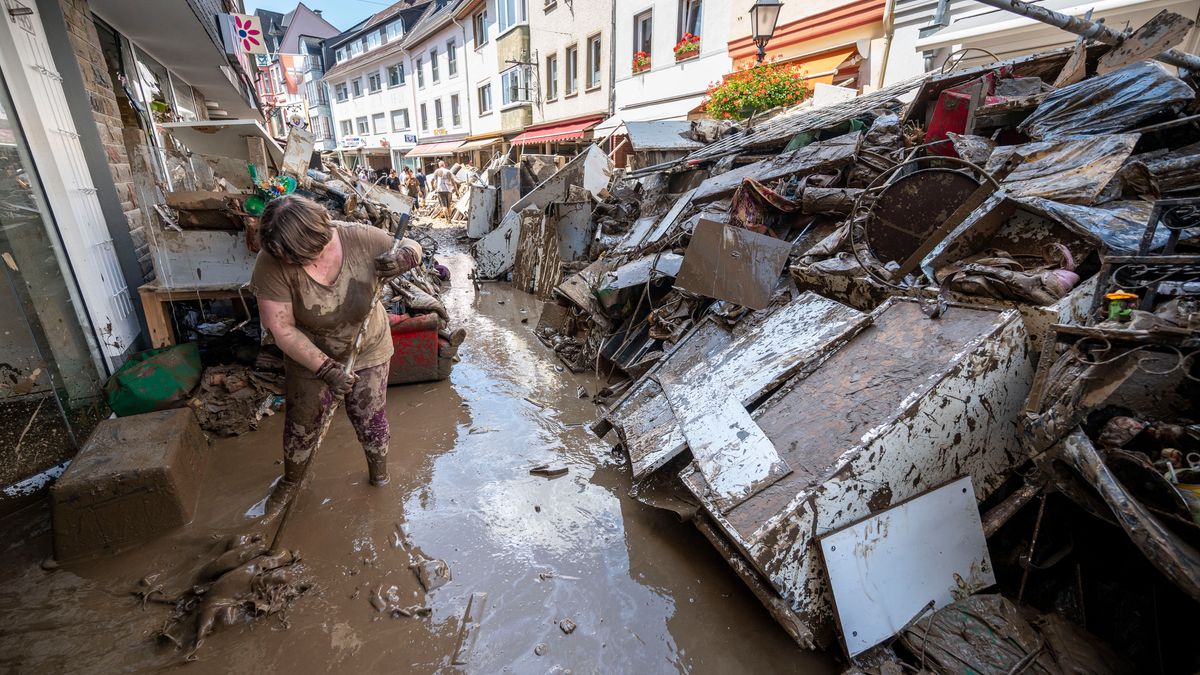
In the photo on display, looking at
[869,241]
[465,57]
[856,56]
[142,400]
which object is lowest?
[142,400]

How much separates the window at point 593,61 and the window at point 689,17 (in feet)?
12.7

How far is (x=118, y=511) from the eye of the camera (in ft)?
7.88

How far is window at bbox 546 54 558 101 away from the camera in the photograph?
1702 cm

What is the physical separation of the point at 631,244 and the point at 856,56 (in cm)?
592

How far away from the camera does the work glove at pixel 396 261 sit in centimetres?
254

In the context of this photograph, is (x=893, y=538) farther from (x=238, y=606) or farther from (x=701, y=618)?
(x=238, y=606)

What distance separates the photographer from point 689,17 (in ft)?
37.8

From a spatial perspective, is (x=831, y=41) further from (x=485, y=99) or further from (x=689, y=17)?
(x=485, y=99)

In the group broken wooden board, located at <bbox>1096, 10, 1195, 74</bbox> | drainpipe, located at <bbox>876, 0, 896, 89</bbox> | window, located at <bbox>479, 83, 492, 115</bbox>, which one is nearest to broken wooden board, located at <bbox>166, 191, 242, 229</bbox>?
broken wooden board, located at <bbox>1096, 10, 1195, 74</bbox>

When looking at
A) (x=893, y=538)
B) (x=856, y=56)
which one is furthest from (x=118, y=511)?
(x=856, y=56)

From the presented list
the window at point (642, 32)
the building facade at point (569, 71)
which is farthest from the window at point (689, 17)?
the building facade at point (569, 71)

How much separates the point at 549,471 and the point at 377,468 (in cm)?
106

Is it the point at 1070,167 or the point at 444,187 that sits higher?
the point at 1070,167

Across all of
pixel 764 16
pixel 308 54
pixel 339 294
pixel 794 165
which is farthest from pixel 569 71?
pixel 308 54
